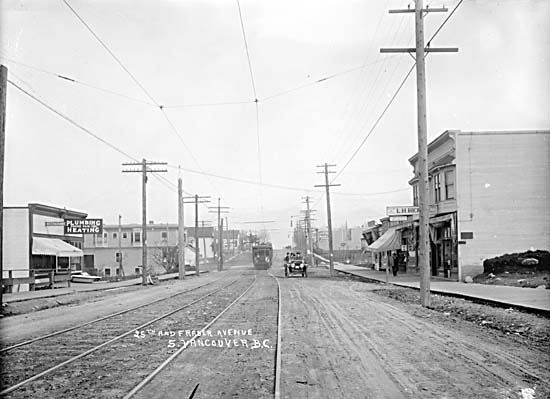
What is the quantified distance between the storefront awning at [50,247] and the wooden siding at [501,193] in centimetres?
2284

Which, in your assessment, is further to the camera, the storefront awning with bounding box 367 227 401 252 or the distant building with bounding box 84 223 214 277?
the distant building with bounding box 84 223 214 277

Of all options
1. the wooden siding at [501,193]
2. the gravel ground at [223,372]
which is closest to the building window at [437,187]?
the wooden siding at [501,193]

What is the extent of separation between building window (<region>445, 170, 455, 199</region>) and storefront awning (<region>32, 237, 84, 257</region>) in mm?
22346

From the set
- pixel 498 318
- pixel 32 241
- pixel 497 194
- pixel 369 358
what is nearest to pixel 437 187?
pixel 497 194

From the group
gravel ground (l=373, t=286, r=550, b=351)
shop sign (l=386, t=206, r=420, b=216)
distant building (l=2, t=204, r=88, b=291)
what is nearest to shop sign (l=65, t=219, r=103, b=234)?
distant building (l=2, t=204, r=88, b=291)

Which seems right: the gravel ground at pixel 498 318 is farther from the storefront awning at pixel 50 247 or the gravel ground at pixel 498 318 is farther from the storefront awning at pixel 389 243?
the storefront awning at pixel 50 247

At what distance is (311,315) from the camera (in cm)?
1794

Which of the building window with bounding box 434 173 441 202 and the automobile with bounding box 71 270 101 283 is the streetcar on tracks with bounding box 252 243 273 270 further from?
the building window with bounding box 434 173 441 202

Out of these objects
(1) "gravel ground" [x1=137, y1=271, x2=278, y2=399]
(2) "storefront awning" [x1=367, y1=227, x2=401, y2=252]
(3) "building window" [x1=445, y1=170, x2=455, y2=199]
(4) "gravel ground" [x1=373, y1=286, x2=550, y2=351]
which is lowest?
(4) "gravel ground" [x1=373, y1=286, x2=550, y2=351]

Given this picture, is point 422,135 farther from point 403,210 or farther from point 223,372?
point 223,372

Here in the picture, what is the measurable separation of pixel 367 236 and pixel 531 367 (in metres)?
59.1

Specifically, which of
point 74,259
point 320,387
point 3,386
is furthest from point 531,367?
point 74,259

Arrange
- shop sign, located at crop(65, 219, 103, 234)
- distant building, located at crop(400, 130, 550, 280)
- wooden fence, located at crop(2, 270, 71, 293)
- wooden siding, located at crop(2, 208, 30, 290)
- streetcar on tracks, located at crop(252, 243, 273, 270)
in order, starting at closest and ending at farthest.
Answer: wooden fence, located at crop(2, 270, 71, 293)
distant building, located at crop(400, 130, 550, 280)
wooden siding, located at crop(2, 208, 30, 290)
shop sign, located at crop(65, 219, 103, 234)
streetcar on tracks, located at crop(252, 243, 273, 270)

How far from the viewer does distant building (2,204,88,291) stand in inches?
1443
